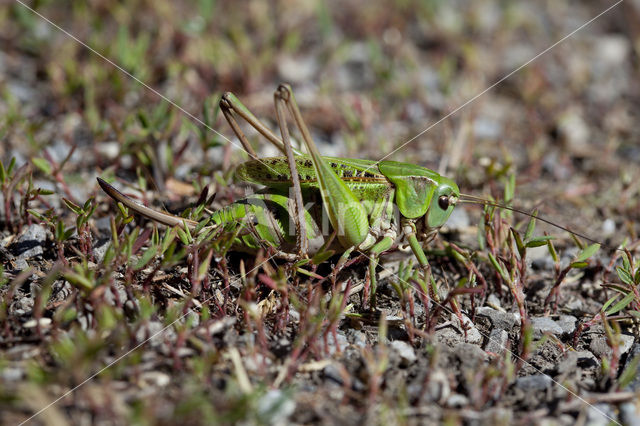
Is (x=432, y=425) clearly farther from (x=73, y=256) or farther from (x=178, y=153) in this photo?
(x=178, y=153)

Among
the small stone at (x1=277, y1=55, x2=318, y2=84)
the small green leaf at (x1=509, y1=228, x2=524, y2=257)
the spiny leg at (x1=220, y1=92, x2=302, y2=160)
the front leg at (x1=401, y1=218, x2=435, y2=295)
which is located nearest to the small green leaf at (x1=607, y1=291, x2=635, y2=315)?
the small green leaf at (x1=509, y1=228, x2=524, y2=257)

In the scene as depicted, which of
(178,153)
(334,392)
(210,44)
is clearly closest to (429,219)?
(334,392)

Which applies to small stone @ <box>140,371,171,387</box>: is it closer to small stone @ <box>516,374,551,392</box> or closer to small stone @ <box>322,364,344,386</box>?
small stone @ <box>322,364,344,386</box>

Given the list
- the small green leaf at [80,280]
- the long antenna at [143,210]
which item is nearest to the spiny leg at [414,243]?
the long antenna at [143,210]

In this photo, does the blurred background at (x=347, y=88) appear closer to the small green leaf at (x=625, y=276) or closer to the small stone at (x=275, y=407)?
the small green leaf at (x=625, y=276)

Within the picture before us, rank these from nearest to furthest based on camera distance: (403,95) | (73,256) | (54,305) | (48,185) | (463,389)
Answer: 1. (463,389)
2. (54,305)
3. (73,256)
4. (48,185)
5. (403,95)
